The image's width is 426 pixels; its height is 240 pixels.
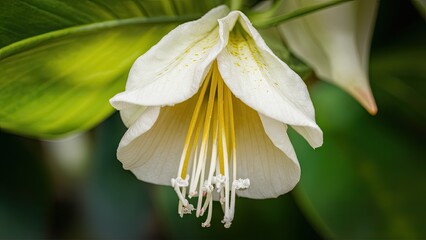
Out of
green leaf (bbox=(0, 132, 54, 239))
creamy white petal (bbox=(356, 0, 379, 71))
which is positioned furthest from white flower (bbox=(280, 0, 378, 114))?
green leaf (bbox=(0, 132, 54, 239))

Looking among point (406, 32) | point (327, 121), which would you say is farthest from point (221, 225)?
point (406, 32)

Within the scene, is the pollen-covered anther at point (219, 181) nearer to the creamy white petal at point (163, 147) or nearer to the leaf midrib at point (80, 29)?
the creamy white petal at point (163, 147)

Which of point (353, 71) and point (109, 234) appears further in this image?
point (109, 234)

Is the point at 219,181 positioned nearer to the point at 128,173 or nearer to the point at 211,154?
the point at 211,154

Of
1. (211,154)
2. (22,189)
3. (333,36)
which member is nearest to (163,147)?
(211,154)

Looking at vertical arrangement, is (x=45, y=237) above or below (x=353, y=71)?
below

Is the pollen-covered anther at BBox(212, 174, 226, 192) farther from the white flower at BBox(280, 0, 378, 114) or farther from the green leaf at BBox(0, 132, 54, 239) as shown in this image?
the green leaf at BBox(0, 132, 54, 239)

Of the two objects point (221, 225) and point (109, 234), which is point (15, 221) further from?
point (221, 225)
